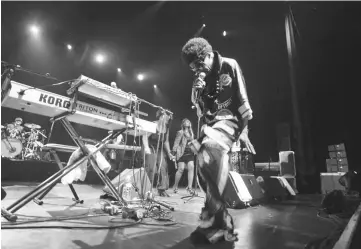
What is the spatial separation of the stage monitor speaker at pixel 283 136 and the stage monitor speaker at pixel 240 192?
193 inches

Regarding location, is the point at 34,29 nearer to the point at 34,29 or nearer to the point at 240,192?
the point at 34,29

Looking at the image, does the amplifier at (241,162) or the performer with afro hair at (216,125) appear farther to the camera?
the amplifier at (241,162)

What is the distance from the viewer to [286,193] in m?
5.30

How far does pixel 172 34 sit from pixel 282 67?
19.1 feet

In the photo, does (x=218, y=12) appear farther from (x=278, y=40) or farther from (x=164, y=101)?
(x=164, y=101)

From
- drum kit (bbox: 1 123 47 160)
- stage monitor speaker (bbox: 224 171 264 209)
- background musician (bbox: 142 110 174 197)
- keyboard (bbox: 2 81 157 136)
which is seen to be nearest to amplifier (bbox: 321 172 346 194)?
stage monitor speaker (bbox: 224 171 264 209)

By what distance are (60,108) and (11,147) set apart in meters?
7.82

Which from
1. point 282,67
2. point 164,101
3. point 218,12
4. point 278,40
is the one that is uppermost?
point 218,12

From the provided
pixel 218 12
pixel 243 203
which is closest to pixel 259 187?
pixel 243 203

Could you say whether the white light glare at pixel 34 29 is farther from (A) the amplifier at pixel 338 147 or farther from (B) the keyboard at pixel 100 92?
(A) the amplifier at pixel 338 147

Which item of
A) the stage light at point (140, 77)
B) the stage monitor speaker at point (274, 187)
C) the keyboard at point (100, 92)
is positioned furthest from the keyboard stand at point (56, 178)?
the stage light at point (140, 77)

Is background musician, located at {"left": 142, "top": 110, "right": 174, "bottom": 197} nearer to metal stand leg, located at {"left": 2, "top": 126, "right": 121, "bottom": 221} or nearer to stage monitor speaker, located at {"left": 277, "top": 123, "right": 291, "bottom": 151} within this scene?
metal stand leg, located at {"left": 2, "top": 126, "right": 121, "bottom": 221}

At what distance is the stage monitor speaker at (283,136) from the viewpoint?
8311 millimetres

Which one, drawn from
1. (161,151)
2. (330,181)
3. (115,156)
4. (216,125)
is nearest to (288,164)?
(330,181)
